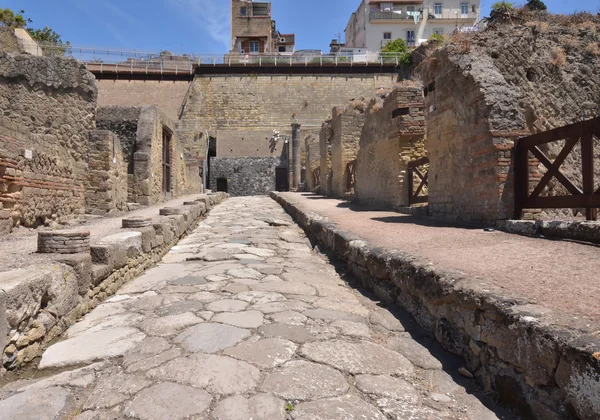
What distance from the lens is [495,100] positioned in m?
5.52

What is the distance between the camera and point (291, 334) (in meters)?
2.77

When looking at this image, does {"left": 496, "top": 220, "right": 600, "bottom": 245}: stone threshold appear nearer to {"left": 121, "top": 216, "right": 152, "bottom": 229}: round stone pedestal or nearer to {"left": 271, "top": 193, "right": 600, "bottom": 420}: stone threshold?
{"left": 271, "top": 193, "right": 600, "bottom": 420}: stone threshold

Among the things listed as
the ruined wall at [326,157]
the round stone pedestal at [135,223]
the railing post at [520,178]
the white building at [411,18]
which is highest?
the white building at [411,18]

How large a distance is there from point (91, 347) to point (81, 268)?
0.85 metres

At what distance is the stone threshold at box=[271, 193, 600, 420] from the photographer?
5.16 ft

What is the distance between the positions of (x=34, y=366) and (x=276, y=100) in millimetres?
36940

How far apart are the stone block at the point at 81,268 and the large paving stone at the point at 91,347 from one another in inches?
22.0

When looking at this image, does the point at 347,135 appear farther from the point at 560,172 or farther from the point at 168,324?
the point at 168,324

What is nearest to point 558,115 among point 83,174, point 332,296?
point 332,296

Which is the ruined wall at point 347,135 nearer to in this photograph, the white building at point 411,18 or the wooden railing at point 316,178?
the wooden railing at point 316,178

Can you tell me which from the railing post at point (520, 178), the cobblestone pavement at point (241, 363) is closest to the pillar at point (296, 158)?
the railing post at point (520, 178)

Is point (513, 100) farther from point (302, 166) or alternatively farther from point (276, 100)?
point (276, 100)

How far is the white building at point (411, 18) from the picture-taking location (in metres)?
48.0

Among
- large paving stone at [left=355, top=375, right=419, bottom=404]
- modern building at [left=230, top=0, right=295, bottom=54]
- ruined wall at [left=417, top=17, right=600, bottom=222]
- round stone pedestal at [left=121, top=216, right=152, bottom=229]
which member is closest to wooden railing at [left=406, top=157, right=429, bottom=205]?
ruined wall at [left=417, top=17, right=600, bottom=222]
